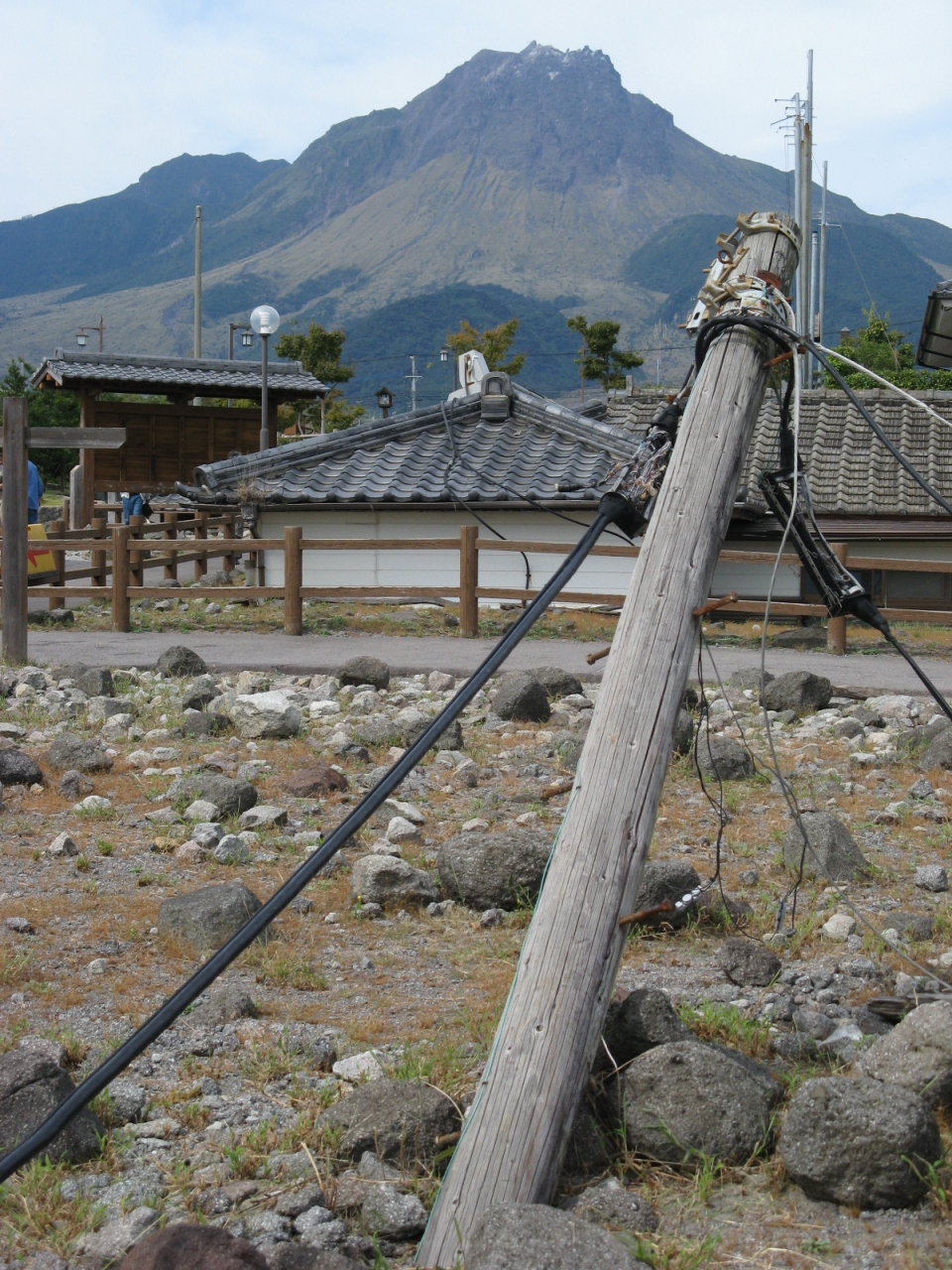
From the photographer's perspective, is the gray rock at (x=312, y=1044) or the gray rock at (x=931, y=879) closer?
the gray rock at (x=312, y=1044)

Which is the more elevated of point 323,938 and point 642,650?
point 642,650

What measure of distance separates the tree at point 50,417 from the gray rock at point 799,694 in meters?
34.2

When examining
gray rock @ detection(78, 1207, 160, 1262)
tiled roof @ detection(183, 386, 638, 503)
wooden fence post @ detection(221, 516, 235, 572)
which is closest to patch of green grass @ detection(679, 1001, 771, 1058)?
gray rock @ detection(78, 1207, 160, 1262)

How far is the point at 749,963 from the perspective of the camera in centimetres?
485

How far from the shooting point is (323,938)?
5.41 meters

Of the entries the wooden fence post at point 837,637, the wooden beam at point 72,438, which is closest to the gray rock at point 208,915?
the wooden beam at point 72,438

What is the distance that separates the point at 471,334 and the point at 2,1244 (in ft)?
165

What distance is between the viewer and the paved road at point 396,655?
12383mm

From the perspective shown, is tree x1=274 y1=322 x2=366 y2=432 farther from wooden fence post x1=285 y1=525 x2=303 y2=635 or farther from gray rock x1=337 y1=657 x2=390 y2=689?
gray rock x1=337 y1=657 x2=390 y2=689

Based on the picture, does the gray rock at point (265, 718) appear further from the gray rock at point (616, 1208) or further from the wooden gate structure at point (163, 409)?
the wooden gate structure at point (163, 409)

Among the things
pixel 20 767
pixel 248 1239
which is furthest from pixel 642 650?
pixel 20 767

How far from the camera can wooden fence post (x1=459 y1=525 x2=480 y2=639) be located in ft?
47.1

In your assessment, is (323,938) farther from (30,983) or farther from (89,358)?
(89,358)

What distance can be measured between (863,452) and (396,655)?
1077 cm
